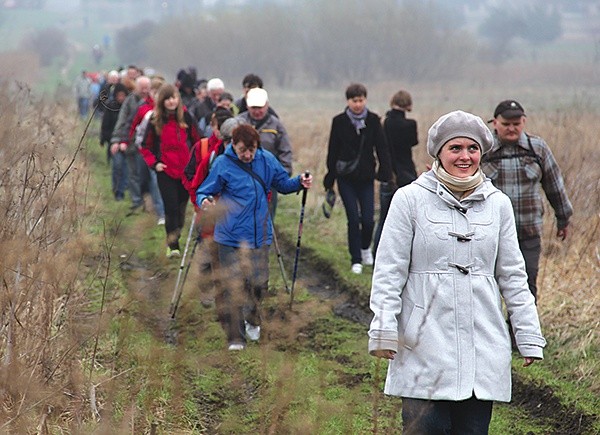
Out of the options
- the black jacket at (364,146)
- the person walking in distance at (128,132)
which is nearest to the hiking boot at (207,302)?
the black jacket at (364,146)

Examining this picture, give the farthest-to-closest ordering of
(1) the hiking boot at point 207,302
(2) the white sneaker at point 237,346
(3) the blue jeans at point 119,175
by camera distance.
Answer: (3) the blue jeans at point 119,175 < (2) the white sneaker at point 237,346 < (1) the hiking boot at point 207,302

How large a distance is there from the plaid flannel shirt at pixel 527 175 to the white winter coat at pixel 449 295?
280 centimetres

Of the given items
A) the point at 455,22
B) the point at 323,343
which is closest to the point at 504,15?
the point at 455,22

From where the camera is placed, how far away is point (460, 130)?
15.6 ft

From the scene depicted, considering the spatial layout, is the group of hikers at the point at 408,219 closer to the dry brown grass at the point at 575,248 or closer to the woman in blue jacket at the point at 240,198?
the woman in blue jacket at the point at 240,198

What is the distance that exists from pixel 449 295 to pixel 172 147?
278 inches

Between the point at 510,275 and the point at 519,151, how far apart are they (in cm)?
293

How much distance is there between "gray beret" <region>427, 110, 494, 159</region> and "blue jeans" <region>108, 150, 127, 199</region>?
11.7 metres

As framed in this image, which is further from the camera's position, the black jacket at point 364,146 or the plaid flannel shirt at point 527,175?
the black jacket at point 364,146

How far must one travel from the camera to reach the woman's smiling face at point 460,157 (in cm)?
475

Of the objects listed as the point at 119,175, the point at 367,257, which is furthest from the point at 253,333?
the point at 119,175

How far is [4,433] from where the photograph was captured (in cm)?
351

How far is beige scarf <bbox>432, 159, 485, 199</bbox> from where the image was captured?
15.4 ft

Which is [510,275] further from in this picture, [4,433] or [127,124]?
[127,124]
